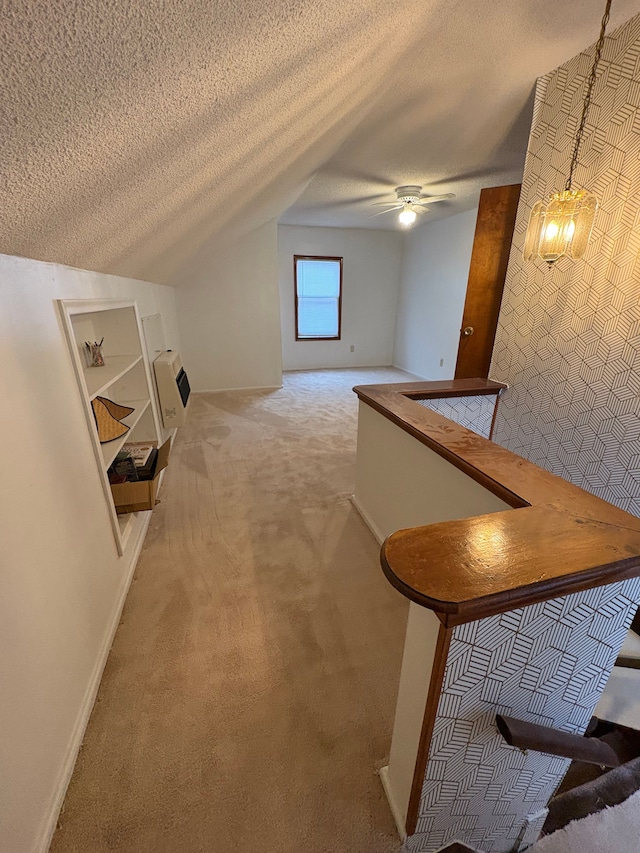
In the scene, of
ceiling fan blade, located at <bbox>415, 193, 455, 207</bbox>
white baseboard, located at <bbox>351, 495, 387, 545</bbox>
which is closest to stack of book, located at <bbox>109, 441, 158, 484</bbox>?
white baseboard, located at <bbox>351, 495, 387, 545</bbox>

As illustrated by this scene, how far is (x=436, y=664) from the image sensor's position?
0.69 m

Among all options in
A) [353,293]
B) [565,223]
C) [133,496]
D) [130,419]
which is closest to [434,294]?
[353,293]

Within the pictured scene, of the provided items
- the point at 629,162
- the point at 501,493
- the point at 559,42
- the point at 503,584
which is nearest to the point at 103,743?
the point at 503,584

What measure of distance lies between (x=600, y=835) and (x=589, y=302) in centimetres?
212

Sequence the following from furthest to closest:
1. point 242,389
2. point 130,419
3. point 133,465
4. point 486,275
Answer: point 242,389
point 486,275
point 130,419
point 133,465

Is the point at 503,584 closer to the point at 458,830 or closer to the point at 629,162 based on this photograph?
the point at 458,830

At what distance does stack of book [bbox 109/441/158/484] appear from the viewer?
1895mm

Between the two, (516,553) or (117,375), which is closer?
(516,553)

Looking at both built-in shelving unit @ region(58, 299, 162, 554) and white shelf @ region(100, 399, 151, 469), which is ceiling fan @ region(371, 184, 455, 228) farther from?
white shelf @ region(100, 399, 151, 469)

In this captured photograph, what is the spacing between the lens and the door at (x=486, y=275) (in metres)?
2.43

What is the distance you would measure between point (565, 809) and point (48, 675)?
1644mm

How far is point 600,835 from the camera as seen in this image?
1.03 m

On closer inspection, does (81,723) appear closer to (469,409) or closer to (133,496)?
(133,496)

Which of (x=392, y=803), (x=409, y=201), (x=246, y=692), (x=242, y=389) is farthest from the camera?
(x=242, y=389)
